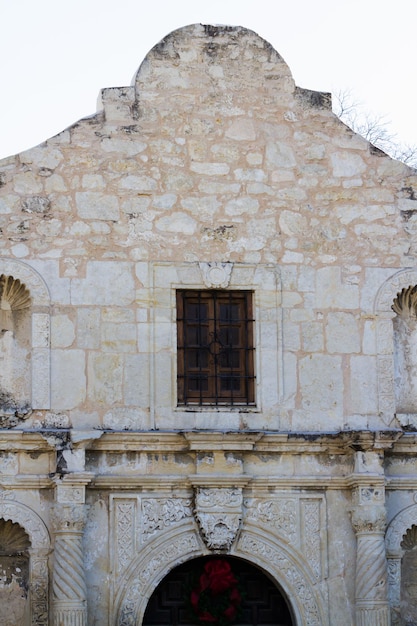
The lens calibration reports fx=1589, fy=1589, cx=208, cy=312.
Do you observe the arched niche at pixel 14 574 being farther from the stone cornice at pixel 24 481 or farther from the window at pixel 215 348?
the window at pixel 215 348

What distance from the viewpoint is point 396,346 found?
1598 centimetres

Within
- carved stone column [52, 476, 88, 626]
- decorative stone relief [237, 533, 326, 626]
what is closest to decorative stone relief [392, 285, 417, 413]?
decorative stone relief [237, 533, 326, 626]

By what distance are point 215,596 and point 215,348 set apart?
94.2 inches

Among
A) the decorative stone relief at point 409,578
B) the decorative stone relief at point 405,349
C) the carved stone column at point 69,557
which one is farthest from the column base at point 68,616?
the decorative stone relief at point 405,349

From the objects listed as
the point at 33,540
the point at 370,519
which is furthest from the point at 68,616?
the point at 370,519

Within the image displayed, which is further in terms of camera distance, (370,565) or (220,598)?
(220,598)

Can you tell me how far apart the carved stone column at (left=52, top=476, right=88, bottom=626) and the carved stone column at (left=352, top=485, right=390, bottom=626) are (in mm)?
2617

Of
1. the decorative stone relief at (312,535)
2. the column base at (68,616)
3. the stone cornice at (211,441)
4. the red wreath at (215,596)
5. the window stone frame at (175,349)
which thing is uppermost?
the window stone frame at (175,349)

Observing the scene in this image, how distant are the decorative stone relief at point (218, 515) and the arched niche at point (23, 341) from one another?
68.5 inches

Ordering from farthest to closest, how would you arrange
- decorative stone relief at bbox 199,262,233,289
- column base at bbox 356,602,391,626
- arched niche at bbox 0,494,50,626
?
decorative stone relief at bbox 199,262,233,289 < column base at bbox 356,602,391,626 < arched niche at bbox 0,494,50,626

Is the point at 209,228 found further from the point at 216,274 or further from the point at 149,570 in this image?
the point at 149,570

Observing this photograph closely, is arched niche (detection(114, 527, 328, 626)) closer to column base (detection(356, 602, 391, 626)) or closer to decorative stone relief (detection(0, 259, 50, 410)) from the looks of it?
column base (detection(356, 602, 391, 626))

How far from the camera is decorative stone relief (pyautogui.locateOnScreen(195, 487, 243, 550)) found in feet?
49.3

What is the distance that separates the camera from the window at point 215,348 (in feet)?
50.6
